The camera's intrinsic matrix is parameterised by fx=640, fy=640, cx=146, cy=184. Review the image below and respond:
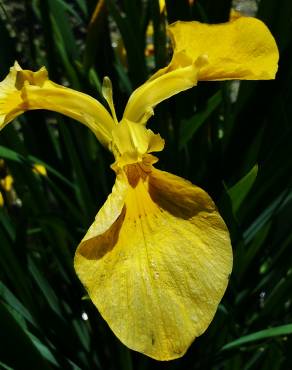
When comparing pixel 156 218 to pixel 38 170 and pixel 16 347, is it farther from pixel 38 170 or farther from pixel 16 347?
pixel 38 170

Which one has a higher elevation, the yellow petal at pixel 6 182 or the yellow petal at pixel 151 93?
the yellow petal at pixel 151 93

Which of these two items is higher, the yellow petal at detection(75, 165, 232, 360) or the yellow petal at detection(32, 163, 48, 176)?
the yellow petal at detection(75, 165, 232, 360)

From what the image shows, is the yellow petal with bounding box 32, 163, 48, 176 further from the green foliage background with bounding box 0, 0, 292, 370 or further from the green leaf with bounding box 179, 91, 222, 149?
the green leaf with bounding box 179, 91, 222, 149

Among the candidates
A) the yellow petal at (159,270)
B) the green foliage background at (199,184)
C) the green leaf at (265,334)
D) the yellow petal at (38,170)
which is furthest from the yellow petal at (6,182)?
the yellow petal at (159,270)

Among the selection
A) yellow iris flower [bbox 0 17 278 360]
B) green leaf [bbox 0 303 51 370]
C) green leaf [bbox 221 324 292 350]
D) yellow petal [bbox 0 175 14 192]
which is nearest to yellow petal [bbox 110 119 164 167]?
yellow iris flower [bbox 0 17 278 360]

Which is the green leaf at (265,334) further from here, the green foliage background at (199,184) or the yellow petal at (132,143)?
the yellow petal at (132,143)

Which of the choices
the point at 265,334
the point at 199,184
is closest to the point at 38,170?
the point at 199,184

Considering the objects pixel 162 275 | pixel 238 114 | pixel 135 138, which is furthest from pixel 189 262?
pixel 238 114

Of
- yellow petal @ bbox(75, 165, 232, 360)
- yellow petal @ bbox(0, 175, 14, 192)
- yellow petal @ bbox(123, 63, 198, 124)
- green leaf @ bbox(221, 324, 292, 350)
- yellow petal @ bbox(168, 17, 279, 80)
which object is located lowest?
yellow petal @ bbox(0, 175, 14, 192)
